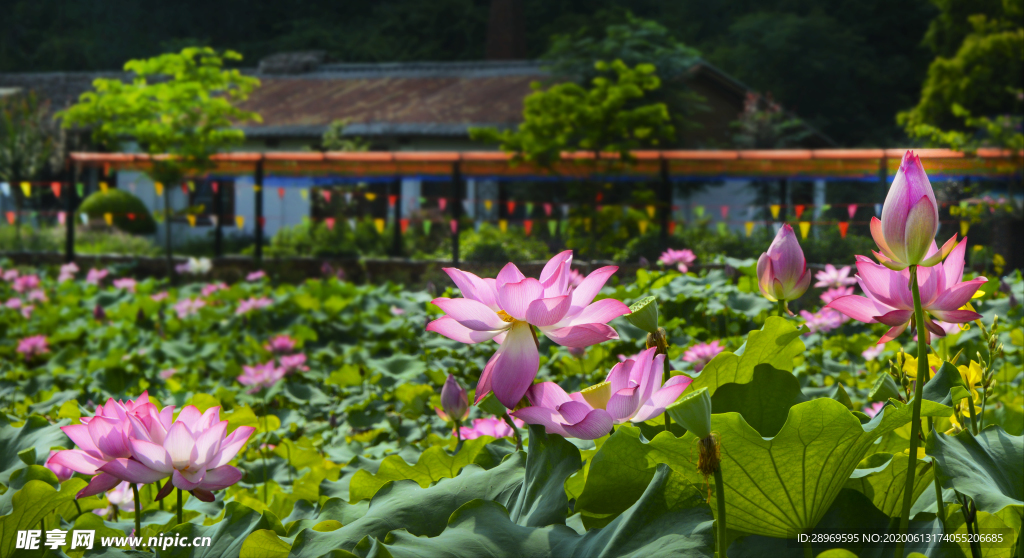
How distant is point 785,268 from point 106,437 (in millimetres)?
713

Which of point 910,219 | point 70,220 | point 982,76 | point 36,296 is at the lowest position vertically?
point 70,220

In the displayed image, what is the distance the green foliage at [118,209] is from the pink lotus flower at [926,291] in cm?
1480

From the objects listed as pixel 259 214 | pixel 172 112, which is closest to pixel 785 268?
pixel 259 214

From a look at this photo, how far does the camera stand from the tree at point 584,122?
10.8m

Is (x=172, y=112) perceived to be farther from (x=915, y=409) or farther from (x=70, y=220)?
(x=915, y=409)

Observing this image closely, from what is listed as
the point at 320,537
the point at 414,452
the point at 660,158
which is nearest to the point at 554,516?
the point at 320,537

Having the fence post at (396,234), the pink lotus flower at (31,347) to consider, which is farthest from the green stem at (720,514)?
the fence post at (396,234)

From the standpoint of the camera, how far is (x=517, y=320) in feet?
2.23

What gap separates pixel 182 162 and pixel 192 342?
7.87 m

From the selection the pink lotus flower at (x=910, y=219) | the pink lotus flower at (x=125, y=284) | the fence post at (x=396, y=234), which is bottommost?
the fence post at (x=396, y=234)

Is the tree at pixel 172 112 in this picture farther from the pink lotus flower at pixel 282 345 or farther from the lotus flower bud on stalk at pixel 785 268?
the lotus flower bud on stalk at pixel 785 268

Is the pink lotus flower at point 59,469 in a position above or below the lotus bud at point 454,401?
above

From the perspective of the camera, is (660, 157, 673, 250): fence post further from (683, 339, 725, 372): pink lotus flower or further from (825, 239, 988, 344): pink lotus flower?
(825, 239, 988, 344): pink lotus flower

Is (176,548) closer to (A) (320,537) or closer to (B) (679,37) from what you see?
(A) (320,537)
